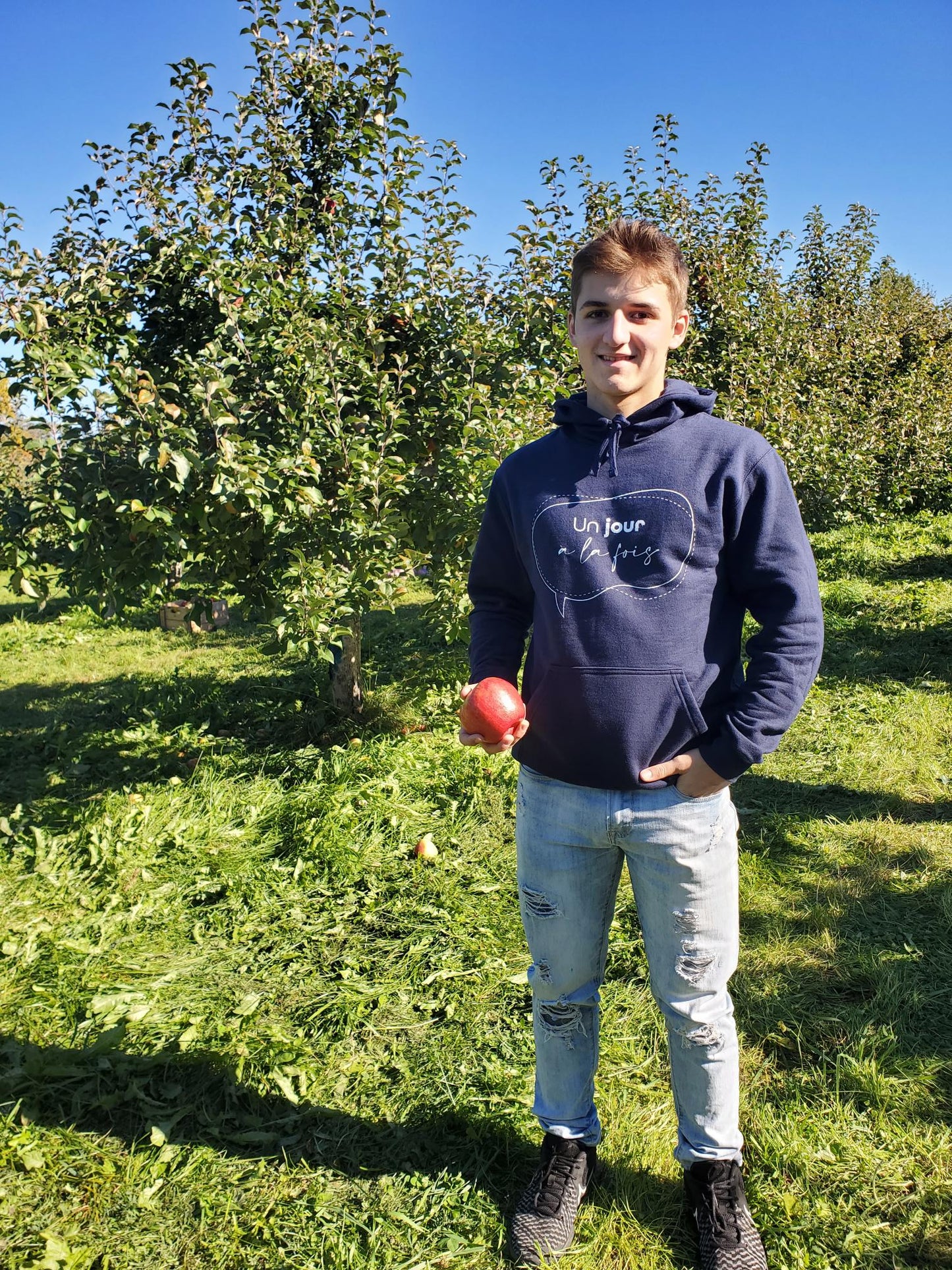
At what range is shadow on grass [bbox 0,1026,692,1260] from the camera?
225 centimetres

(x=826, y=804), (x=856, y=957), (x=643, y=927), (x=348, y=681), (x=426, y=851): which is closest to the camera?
(x=643, y=927)

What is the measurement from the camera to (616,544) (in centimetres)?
178

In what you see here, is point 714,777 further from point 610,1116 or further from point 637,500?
point 610,1116

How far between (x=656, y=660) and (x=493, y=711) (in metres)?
0.38

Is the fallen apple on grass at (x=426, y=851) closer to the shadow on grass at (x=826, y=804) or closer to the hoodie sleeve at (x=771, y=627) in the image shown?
the shadow on grass at (x=826, y=804)

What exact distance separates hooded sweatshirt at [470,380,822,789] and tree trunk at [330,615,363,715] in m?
3.44

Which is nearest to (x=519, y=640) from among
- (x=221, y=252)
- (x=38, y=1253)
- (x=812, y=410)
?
(x=38, y=1253)

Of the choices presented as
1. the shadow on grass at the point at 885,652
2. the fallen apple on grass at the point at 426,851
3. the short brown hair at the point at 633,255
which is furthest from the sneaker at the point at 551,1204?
the shadow on grass at the point at 885,652

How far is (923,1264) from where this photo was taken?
196cm

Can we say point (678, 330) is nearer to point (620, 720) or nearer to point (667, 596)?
point (667, 596)

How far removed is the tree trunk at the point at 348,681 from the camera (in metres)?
5.21

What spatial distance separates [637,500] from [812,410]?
787cm

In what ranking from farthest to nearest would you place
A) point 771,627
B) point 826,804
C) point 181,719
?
point 181,719 → point 826,804 → point 771,627

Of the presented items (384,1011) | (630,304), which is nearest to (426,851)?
(384,1011)
